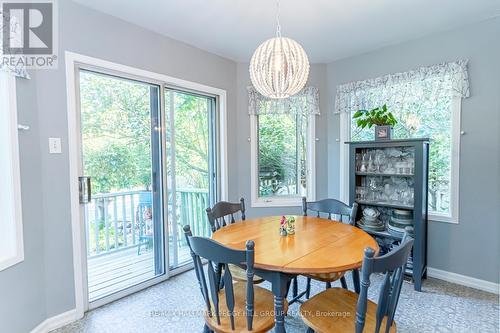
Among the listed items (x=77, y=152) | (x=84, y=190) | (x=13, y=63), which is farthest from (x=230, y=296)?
(x=13, y=63)

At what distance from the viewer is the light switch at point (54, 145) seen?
2025 mm

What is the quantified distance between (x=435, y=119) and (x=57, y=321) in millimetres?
3884

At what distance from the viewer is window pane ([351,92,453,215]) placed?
2.76 m

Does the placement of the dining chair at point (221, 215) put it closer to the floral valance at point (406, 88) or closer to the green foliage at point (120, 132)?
the green foliage at point (120, 132)

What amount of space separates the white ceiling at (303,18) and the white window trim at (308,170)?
1.02 metres

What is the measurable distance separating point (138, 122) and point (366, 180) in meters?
2.59

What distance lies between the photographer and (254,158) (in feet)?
11.8

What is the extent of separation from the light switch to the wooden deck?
1144 millimetres

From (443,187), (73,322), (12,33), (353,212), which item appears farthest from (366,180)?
(12,33)

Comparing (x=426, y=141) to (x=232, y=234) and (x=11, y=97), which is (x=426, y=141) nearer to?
(x=232, y=234)

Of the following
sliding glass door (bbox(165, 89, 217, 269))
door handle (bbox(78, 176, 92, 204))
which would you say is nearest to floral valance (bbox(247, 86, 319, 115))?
sliding glass door (bbox(165, 89, 217, 269))

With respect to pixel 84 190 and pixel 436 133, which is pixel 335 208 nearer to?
pixel 436 133

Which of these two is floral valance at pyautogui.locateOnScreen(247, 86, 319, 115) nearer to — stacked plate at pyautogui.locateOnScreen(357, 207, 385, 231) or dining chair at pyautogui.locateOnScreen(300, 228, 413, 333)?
stacked plate at pyautogui.locateOnScreen(357, 207, 385, 231)

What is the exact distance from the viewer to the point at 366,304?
3.87 feet
